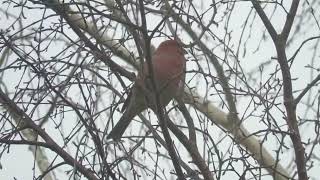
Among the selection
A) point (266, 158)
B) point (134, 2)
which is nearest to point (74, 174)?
point (134, 2)

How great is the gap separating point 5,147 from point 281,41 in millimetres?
1159

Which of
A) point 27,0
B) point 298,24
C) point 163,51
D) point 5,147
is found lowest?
point 5,147

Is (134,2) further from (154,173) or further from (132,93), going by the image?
(154,173)

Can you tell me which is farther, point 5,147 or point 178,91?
point 178,91

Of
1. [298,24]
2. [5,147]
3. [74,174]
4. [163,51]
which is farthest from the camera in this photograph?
[298,24]

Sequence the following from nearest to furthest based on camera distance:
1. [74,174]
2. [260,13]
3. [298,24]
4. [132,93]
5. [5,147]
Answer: [74,174] → [5,147] → [132,93] → [260,13] → [298,24]

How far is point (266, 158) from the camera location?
13.3 ft

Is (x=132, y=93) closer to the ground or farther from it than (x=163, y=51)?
closer to the ground

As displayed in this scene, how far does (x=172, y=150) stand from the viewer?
7.95 feet

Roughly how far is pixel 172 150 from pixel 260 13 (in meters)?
0.72

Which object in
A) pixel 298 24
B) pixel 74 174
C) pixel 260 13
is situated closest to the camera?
pixel 74 174

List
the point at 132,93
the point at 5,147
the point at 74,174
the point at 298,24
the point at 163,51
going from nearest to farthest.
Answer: the point at 74,174 < the point at 5,147 < the point at 132,93 < the point at 163,51 < the point at 298,24

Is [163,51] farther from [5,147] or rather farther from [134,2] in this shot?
[5,147]

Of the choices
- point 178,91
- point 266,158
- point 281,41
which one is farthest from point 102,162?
point 266,158
